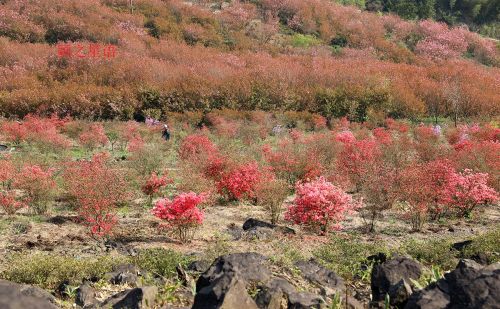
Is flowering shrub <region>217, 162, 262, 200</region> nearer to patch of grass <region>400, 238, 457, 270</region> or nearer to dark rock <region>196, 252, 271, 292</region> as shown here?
patch of grass <region>400, 238, 457, 270</region>

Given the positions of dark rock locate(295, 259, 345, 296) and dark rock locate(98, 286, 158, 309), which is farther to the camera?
dark rock locate(295, 259, 345, 296)

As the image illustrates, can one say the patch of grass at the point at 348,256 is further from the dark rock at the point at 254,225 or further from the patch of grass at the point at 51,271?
the patch of grass at the point at 51,271

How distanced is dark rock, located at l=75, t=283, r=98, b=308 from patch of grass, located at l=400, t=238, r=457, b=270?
17.0 feet

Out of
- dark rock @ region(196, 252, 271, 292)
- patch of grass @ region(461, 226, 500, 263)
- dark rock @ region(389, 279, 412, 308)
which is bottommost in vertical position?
patch of grass @ region(461, 226, 500, 263)

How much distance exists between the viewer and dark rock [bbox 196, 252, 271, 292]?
5.46 m

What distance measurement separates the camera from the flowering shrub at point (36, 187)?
10586 millimetres

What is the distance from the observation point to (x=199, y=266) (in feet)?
22.9

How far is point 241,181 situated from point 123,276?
17.7 ft

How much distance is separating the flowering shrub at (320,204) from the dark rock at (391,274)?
3.29 m

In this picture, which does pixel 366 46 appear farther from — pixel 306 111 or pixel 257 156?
pixel 257 156

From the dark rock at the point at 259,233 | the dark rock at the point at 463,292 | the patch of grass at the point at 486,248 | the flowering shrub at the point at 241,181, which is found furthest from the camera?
the flowering shrub at the point at 241,181

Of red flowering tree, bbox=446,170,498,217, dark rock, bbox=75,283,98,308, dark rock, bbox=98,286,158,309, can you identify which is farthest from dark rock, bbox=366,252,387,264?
dark rock, bbox=75,283,98,308

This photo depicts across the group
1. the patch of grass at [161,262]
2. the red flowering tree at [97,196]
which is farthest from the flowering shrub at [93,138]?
the patch of grass at [161,262]

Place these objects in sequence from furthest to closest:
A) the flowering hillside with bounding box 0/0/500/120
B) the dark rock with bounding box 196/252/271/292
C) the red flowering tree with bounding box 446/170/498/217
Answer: the flowering hillside with bounding box 0/0/500/120 → the red flowering tree with bounding box 446/170/498/217 → the dark rock with bounding box 196/252/271/292
